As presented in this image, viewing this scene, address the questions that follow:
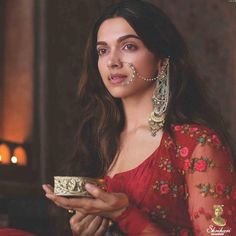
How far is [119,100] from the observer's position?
1.76 metres

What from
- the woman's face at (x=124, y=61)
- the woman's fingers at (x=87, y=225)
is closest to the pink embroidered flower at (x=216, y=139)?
the woman's face at (x=124, y=61)

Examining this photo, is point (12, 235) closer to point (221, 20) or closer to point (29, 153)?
point (29, 153)

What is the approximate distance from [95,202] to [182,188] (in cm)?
26

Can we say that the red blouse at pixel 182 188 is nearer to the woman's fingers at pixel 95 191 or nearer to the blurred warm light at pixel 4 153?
the woman's fingers at pixel 95 191

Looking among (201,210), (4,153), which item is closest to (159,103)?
(201,210)

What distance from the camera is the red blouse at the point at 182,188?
4.76ft

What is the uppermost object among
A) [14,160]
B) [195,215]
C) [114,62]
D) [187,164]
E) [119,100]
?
[114,62]

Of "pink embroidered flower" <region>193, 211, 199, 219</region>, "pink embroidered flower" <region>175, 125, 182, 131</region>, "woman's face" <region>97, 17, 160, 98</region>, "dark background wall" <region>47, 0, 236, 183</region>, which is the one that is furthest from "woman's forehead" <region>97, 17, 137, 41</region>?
"dark background wall" <region>47, 0, 236, 183</region>

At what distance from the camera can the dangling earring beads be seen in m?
1.61

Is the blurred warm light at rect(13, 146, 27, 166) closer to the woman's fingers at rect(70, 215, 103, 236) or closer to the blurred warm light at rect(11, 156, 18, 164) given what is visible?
the blurred warm light at rect(11, 156, 18, 164)

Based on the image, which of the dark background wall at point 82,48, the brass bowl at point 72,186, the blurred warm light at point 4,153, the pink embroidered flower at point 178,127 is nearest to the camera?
the brass bowl at point 72,186

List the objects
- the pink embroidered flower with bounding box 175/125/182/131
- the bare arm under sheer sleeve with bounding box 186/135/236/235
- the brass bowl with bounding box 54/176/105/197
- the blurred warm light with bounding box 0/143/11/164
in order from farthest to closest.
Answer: the blurred warm light with bounding box 0/143/11/164 < the pink embroidered flower with bounding box 175/125/182/131 < the bare arm under sheer sleeve with bounding box 186/135/236/235 < the brass bowl with bounding box 54/176/105/197

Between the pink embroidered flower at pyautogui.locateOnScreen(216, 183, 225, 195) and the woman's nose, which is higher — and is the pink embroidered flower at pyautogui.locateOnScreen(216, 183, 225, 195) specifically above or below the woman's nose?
below

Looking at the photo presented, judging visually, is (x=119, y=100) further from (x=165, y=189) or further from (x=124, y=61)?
(x=165, y=189)
